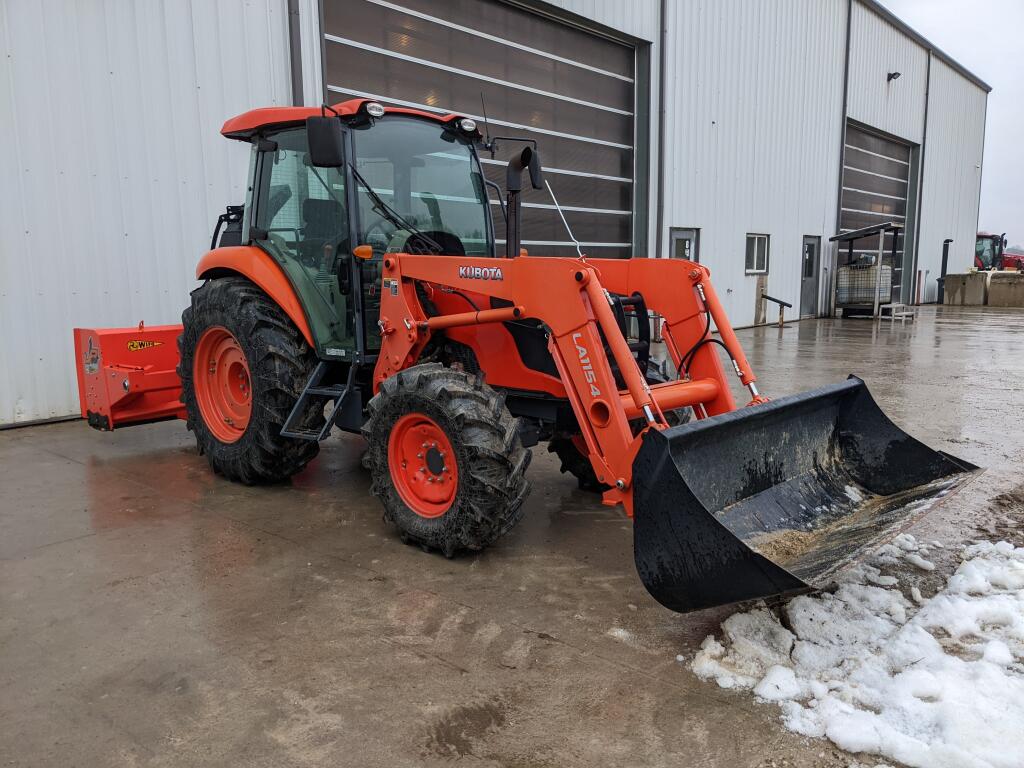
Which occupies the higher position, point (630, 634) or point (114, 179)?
point (114, 179)

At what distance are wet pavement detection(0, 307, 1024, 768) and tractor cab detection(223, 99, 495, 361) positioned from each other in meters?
1.30

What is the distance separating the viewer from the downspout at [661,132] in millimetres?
13406

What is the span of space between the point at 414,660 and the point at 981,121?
109ft

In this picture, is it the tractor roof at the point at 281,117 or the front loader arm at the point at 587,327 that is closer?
the front loader arm at the point at 587,327

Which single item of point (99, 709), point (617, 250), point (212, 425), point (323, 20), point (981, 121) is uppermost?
point (981, 121)

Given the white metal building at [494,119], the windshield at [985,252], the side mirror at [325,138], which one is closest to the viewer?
the side mirror at [325,138]

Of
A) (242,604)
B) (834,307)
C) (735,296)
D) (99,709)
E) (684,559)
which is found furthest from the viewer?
(834,307)

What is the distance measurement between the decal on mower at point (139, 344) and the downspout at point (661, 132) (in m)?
9.52

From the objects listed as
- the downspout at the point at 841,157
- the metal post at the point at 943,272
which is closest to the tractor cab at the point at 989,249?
the metal post at the point at 943,272

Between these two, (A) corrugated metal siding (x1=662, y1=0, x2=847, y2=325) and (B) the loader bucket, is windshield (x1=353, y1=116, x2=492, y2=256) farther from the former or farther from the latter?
(A) corrugated metal siding (x1=662, y1=0, x2=847, y2=325)

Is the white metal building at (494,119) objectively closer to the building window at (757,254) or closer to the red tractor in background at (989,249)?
the building window at (757,254)

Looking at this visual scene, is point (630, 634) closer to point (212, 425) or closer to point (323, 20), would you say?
point (212, 425)

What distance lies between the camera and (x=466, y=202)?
5195 millimetres

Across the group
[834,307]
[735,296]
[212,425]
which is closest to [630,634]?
[212,425]
